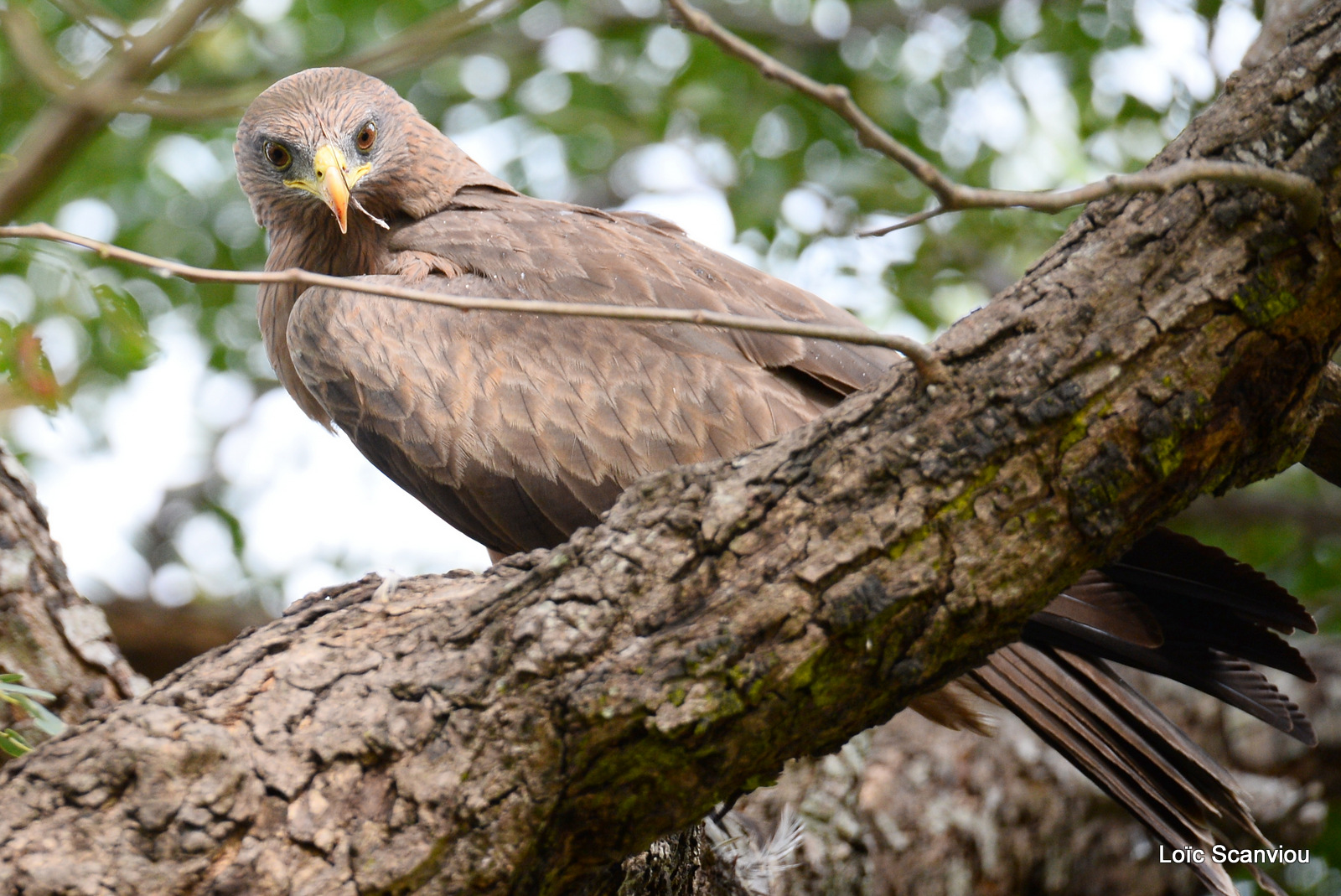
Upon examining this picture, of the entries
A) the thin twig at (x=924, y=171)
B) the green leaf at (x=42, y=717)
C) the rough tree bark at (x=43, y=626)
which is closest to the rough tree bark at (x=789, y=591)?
the green leaf at (x=42, y=717)

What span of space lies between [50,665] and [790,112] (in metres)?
4.69

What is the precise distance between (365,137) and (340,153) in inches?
7.8

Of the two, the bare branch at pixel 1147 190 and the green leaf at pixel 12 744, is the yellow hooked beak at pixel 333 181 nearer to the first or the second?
the green leaf at pixel 12 744

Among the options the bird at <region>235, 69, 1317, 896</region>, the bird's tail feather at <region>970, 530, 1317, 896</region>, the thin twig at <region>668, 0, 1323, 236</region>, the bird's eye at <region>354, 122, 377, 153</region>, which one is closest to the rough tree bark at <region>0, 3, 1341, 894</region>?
the thin twig at <region>668, 0, 1323, 236</region>

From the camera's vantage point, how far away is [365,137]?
4.23 meters

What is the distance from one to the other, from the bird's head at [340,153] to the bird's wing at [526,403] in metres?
0.97

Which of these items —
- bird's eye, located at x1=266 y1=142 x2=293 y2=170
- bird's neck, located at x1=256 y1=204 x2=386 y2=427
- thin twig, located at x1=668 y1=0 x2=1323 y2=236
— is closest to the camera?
thin twig, located at x1=668 y1=0 x2=1323 y2=236

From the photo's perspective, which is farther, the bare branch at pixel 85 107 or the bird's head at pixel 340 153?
the bird's head at pixel 340 153

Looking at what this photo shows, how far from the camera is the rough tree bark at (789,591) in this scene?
185cm

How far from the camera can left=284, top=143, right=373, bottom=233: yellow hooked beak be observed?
12.6 feet

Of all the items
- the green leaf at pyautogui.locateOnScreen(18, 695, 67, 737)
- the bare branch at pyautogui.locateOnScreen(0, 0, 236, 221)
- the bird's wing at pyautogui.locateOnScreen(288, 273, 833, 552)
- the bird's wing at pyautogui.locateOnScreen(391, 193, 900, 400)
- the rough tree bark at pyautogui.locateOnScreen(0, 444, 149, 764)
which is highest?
the bare branch at pyautogui.locateOnScreen(0, 0, 236, 221)

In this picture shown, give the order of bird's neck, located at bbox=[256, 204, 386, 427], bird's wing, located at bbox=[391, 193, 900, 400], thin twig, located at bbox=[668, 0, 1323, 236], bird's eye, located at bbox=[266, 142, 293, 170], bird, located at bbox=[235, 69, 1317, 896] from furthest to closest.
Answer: bird's eye, located at bbox=[266, 142, 293, 170], bird's neck, located at bbox=[256, 204, 386, 427], bird's wing, located at bbox=[391, 193, 900, 400], bird, located at bbox=[235, 69, 1317, 896], thin twig, located at bbox=[668, 0, 1323, 236]

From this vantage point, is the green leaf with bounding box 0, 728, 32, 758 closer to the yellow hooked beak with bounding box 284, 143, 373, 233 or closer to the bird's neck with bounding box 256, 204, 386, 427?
the bird's neck with bounding box 256, 204, 386, 427

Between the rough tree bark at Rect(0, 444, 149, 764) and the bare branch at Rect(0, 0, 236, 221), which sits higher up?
the bare branch at Rect(0, 0, 236, 221)
